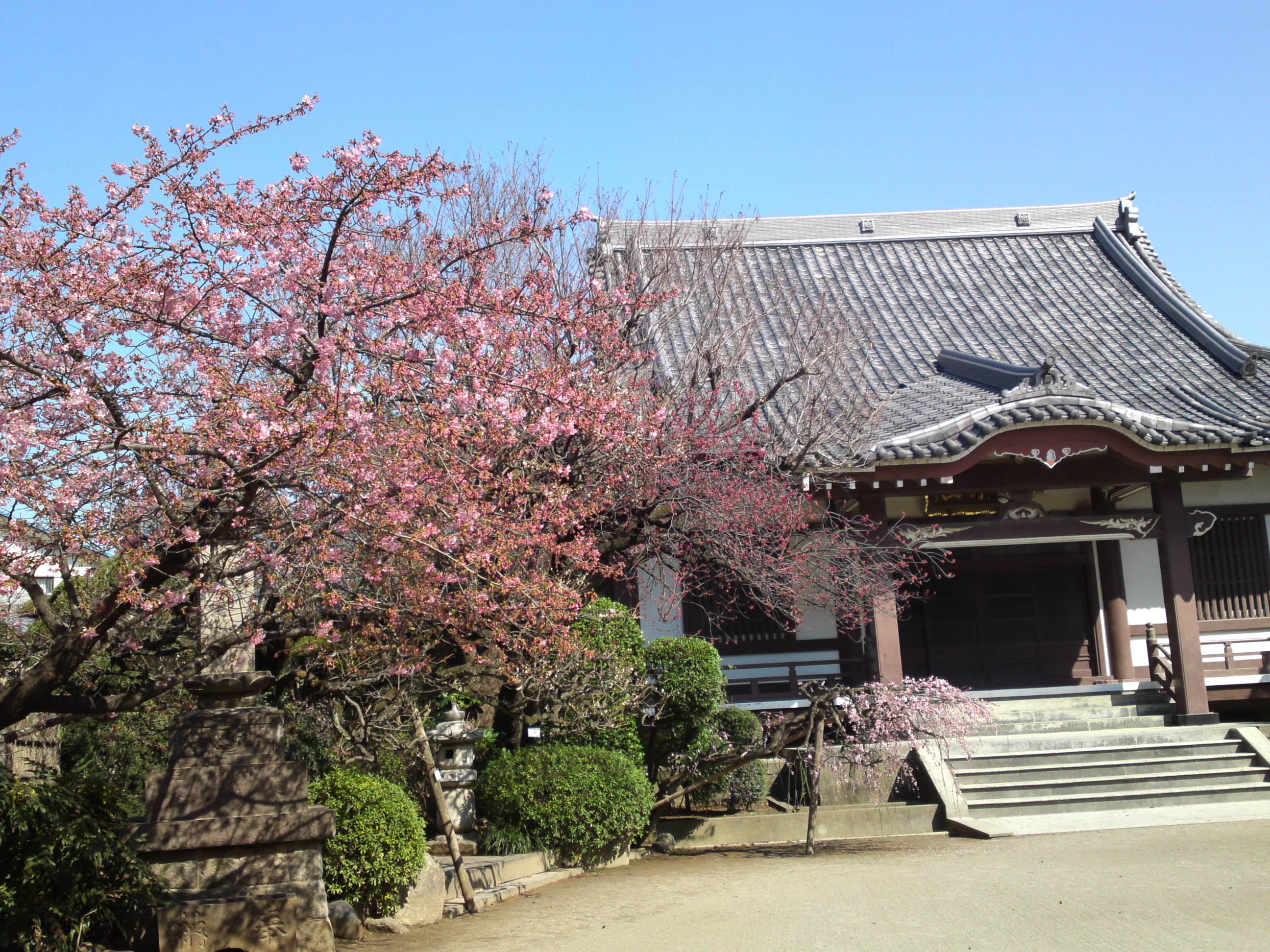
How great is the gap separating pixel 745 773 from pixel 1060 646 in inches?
247

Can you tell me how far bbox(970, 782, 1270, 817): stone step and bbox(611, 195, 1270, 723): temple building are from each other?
5.27 feet

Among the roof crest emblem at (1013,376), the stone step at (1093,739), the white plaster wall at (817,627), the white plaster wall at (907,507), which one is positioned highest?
the roof crest emblem at (1013,376)

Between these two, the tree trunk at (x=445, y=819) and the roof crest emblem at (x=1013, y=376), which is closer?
the tree trunk at (x=445, y=819)

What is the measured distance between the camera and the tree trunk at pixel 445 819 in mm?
7539

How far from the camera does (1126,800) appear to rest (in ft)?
36.8

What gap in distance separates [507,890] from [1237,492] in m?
11.6

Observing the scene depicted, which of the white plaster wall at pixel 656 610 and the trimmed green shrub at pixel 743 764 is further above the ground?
the white plaster wall at pixel 656 610

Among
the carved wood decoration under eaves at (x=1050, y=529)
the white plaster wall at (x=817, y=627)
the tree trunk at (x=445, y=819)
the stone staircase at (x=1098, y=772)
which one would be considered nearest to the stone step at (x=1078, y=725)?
the stone staircase at (x=1098, y=772)

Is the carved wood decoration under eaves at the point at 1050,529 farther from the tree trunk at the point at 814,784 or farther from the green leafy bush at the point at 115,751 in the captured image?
the green leafy bush at the point at 115,751

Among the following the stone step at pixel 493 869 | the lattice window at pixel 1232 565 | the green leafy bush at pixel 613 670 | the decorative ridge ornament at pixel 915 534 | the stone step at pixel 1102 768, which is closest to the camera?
the stone step at pixel 493 869

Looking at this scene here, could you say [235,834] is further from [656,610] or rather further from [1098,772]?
[1098,772]

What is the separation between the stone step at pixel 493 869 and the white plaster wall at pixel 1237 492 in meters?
10.4

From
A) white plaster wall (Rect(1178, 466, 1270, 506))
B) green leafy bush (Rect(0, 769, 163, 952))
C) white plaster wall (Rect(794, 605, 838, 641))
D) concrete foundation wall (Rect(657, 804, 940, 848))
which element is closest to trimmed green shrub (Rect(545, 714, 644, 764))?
concrete foundation wall (Rect(657, 804, 940, 848))

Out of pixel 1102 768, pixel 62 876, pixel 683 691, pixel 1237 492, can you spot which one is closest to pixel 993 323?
pixel 1237 492
